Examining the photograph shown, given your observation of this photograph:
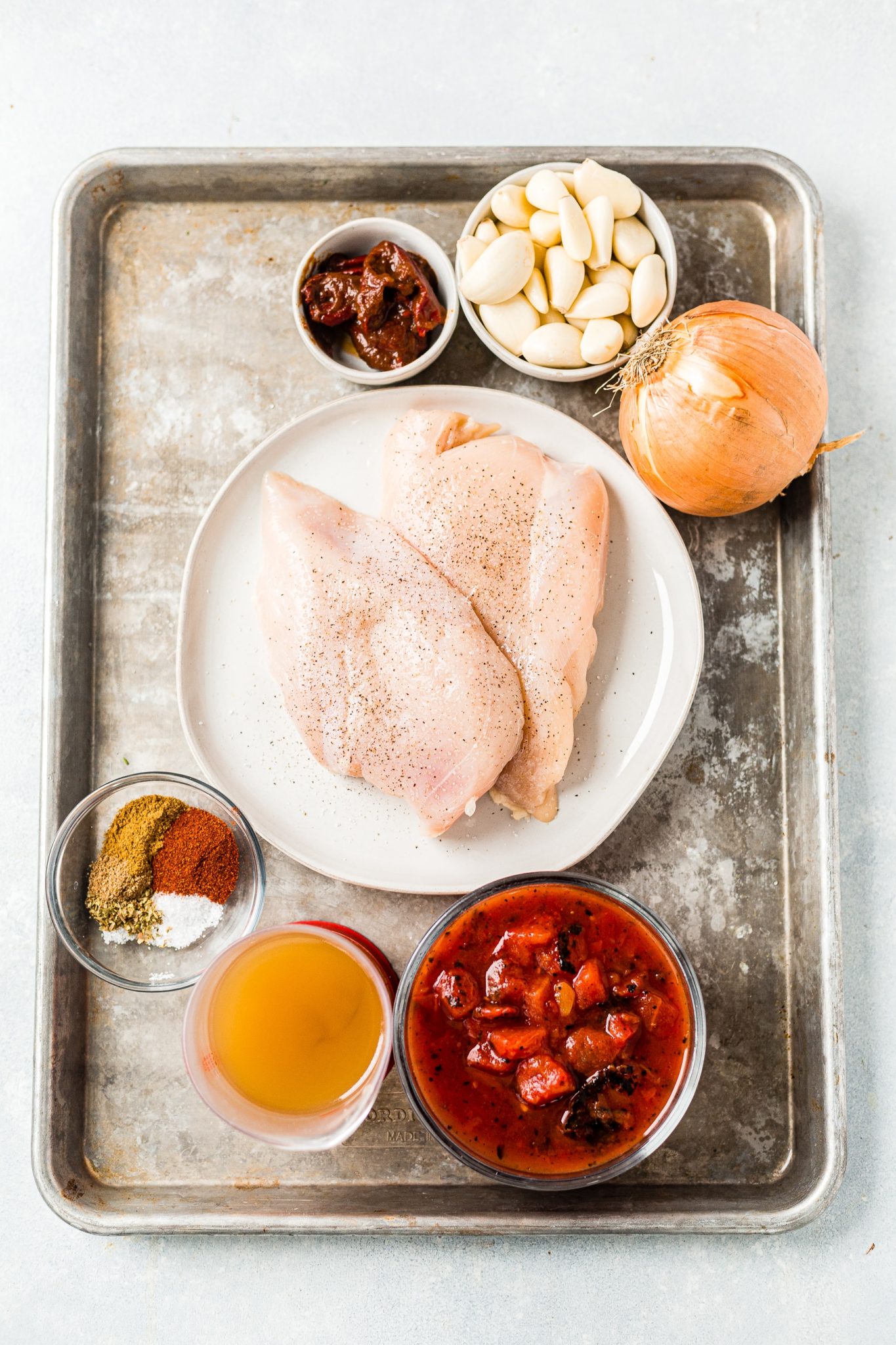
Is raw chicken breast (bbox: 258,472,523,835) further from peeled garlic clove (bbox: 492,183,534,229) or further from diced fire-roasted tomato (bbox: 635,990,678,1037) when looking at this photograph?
peeled garlic clove (bbox: 492,183,534,229)

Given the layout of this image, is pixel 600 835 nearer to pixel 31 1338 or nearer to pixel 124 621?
pixel 124 621

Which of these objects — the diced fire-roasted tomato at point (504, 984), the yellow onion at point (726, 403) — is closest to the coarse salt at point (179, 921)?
the diced fire-roasted tomato at point (504, 984)

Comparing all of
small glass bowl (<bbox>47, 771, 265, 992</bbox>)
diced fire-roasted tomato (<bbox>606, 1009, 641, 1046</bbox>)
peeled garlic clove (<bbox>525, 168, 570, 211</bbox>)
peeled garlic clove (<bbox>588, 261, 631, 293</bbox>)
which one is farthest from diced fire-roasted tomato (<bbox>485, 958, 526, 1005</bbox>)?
peeled garlic clove (<bbox>525, 168, 570, 211</bbox>)

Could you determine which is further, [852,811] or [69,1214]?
[852,811]

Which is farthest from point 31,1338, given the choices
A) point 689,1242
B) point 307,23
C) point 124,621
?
point 307,23

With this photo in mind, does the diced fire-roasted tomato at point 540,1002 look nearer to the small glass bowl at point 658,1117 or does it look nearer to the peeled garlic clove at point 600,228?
the small glass bowl at point 658,1117

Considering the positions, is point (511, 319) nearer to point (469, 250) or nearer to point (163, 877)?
point (469, 250)
